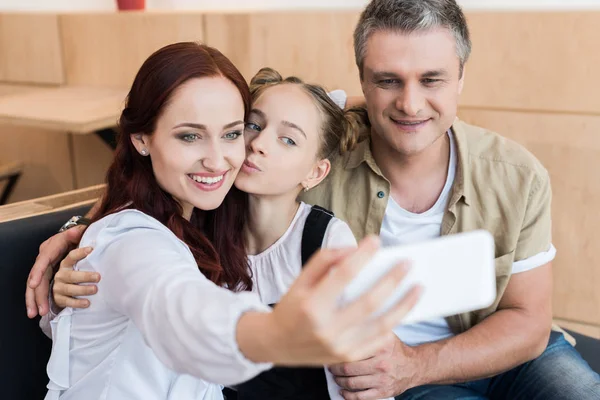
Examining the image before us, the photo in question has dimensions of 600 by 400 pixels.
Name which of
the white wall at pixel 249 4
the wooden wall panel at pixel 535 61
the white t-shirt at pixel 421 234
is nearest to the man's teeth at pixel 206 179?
the white t-shirt at pixel 421 234

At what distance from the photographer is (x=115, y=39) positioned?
9.66 ft

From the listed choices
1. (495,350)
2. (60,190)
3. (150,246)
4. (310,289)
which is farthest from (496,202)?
(60,190)

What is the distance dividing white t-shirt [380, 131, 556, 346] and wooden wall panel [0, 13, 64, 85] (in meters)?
2.12

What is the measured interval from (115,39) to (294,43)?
87 cm

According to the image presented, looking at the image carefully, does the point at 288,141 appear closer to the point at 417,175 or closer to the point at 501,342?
the point at 417,175

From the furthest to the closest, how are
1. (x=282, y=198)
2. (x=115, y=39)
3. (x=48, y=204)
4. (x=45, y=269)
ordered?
(x=115, y=39), (x=48, y=204), (x=282, y=198), (x=45, y=269)

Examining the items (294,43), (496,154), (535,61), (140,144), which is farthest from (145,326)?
(294,43)

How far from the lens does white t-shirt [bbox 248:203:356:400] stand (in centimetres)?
133

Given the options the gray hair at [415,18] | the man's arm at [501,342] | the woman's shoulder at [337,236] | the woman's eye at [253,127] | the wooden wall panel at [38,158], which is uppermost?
the gray hair at [415,18]

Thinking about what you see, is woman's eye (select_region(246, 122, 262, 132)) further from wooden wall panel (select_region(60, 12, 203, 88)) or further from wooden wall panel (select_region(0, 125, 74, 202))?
wooden wall panel (select_region(0, 125, 74, 202))

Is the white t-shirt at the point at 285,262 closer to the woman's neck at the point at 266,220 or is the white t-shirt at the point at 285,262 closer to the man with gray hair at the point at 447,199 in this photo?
the woman's neck at the point at 266,220

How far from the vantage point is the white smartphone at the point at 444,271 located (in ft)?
2.29

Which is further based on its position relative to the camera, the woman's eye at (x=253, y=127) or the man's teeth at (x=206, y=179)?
the woman's eye at (x=253, y=127)

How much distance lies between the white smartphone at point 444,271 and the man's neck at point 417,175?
2.75ft
